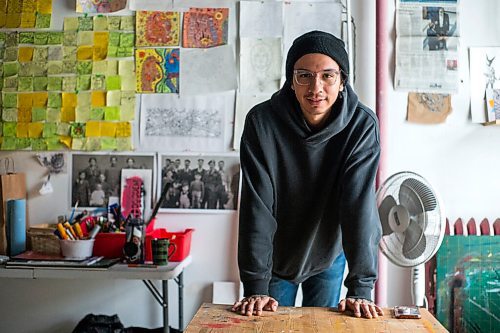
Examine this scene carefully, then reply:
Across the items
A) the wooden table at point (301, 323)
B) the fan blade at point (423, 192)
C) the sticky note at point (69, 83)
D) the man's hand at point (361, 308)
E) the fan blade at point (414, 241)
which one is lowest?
the wooden table at point (301, 323)

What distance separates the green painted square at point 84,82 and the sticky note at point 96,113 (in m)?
0.11

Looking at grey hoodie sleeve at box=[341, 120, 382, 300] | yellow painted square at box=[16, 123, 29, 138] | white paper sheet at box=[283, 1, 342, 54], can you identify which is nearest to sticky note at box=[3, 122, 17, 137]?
yellow painted square at box=[16, 123, 29, 138]

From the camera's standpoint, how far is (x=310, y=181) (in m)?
2.04

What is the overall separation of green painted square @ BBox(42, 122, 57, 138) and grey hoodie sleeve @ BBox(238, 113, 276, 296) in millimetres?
1534

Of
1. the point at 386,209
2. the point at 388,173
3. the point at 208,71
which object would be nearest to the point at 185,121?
the point at 208,71

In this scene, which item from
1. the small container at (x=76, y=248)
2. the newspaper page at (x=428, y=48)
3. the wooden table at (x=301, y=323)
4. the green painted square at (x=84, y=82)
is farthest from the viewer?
the green painted square at (x=84, y=82)

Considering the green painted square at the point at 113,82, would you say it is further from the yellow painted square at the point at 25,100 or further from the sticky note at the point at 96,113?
the yellow painted square at the point at 25,100

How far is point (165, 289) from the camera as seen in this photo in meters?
2.85

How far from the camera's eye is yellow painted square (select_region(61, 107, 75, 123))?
127 inches

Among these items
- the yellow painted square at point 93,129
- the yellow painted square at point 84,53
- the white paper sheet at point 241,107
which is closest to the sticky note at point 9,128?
the yellow painted square at point 93,129

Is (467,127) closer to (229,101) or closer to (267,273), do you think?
(229,101)

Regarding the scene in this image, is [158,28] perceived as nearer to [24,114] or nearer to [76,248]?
[24,114]

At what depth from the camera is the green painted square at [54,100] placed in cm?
322

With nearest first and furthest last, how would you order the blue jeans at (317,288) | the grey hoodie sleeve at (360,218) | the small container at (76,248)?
the grey hoodie sleeve at (360,218) → the blue jeans at (317,288) → the small container at (76,248)
